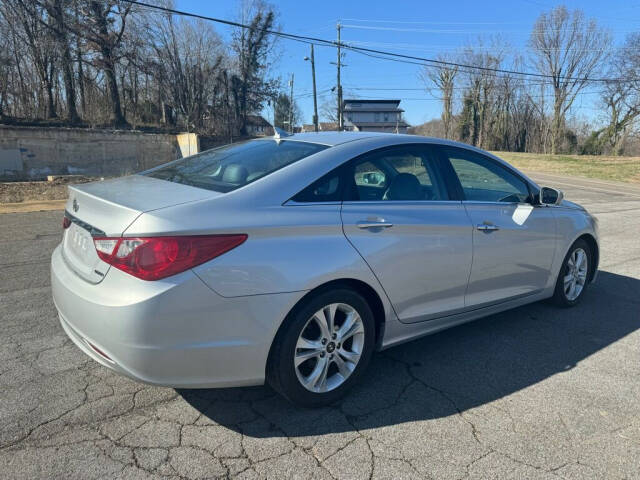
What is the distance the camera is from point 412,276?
9.57ft

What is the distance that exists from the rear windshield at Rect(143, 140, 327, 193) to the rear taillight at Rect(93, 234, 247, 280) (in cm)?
43

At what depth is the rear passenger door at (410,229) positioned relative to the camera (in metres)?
2.75

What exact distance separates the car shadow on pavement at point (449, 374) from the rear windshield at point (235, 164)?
4.28 ft

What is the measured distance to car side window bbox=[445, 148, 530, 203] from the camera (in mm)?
3487

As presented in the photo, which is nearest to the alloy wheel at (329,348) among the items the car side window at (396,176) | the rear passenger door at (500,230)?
the car side window at (396,176)

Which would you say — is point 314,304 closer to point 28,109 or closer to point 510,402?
A: point 510,402

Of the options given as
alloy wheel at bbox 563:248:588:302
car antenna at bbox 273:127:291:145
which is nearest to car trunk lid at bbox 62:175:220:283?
car antenna at bbox 273:127:291:145

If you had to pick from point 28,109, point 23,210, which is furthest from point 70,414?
point 28,109

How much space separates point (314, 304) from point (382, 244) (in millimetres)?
599

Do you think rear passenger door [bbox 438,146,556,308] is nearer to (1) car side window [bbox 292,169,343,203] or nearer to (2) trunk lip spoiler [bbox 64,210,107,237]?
(1) car side window [bbox 292,169,343,203]

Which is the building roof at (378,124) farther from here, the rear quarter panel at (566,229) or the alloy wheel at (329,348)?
the alloy wheel at (329,348)

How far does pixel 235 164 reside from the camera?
299cm

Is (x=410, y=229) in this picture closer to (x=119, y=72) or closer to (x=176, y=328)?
(x=176, y=328)

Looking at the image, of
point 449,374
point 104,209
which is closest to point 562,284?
point 449,374
